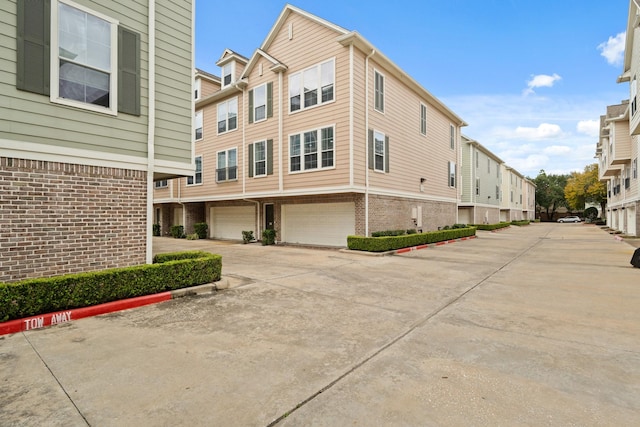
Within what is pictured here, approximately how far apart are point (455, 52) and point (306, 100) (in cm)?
1108

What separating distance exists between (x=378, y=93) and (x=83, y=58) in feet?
40.0

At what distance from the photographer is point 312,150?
49.2ft

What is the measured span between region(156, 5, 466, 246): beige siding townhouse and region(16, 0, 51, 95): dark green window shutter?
1011 cm

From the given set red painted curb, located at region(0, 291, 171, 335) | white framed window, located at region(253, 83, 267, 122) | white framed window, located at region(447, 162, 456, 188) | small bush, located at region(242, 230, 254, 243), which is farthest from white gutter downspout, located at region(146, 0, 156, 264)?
white framed window, located at region(447, 162, 456, 188)

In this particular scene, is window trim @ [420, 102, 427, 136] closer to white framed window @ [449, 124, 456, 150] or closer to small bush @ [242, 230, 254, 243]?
white framed window @ [449, 124, 456, 150]

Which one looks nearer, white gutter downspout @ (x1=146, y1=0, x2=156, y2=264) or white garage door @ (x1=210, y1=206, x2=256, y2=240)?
white gutter downspout @ (x1=146, y1=0, x2=156, y2=264)

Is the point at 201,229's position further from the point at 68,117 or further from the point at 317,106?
the point at 68,117

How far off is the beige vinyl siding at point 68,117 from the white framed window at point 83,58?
0.19 metres

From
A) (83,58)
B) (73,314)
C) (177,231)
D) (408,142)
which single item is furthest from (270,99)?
(73,314)

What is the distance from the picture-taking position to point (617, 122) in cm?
2069

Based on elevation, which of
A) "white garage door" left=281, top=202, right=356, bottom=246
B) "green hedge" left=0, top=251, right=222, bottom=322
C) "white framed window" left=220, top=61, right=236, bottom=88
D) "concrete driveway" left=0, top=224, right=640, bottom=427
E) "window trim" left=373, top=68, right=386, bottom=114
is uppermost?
"white framed window" left=220, top=61, right=236, bottom=88

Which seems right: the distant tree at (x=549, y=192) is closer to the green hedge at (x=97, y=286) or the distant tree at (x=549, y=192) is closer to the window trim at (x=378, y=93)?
the window trim at (x=378, y=93)

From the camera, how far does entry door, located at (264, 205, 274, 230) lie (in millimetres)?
18656

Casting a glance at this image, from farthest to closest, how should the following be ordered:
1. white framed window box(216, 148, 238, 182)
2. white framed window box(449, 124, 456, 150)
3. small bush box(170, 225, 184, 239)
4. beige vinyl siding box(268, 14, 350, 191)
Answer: white framed window box(449, 124, 456, 150) < small bush box(170, 225, 184, 239) < white framed window box(216, 148, 238, 182) < beige vinyl siding box(268, 14, 350, 191)
